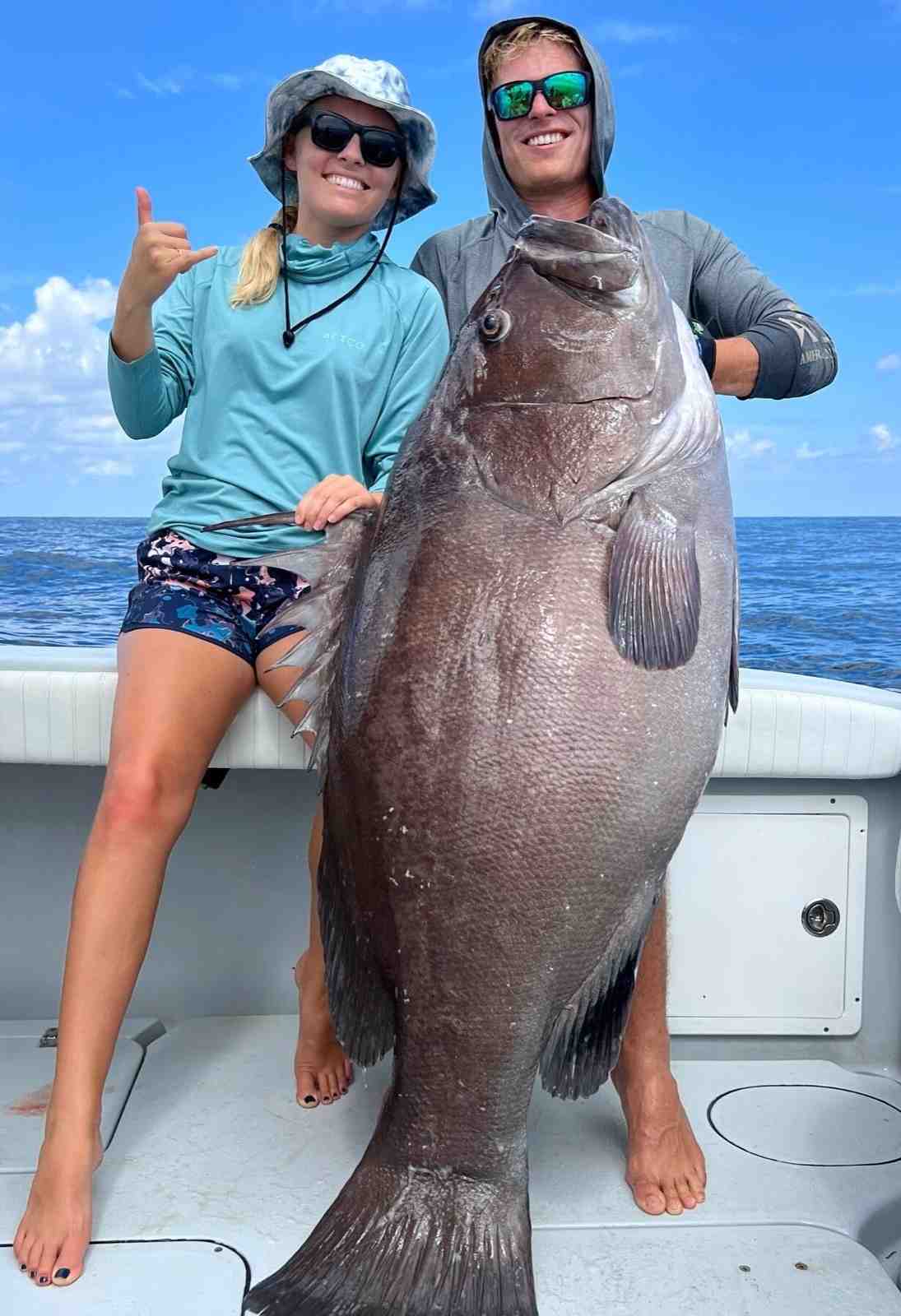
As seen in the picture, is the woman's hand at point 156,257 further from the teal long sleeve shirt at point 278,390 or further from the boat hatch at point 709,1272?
the boat hatch at point 709,1272

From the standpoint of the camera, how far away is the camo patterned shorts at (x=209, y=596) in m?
2.30

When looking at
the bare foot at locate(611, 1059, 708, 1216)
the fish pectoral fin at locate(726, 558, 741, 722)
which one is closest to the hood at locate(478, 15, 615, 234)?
the fish pectoral fin at locate(726, 558, 741, 722)

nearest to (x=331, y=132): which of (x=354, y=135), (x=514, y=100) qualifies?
(x=354, y=135)

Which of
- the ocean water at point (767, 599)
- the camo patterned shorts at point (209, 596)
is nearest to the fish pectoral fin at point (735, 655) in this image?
the camo patterned shorts at point (209, 596)

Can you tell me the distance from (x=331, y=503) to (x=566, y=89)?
50.7 inches

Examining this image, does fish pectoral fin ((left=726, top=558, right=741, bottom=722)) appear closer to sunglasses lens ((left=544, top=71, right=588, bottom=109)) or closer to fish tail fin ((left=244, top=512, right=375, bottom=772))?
fish tail fin ((left=244, top=512, right=375, bottom=772))

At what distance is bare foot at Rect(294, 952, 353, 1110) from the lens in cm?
246

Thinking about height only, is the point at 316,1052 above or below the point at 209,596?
below

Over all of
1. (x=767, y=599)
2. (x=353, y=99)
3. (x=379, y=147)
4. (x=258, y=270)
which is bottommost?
(x=767, y=599)

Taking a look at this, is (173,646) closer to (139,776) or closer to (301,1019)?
(139,776)

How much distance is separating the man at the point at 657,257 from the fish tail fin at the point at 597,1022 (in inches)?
16.3

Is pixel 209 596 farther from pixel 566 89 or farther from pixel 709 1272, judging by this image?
pixel 709 1272

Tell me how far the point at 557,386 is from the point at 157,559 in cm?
104

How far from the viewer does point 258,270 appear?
8.52 ft
